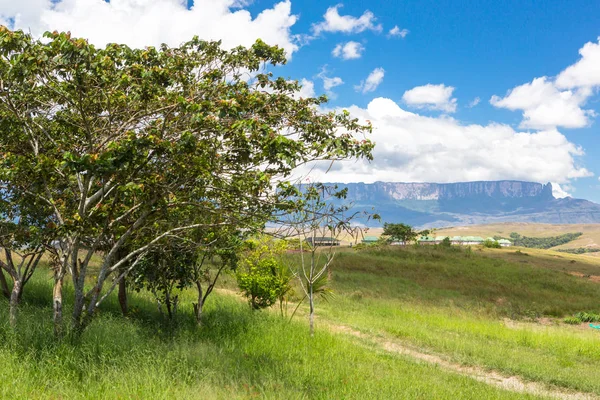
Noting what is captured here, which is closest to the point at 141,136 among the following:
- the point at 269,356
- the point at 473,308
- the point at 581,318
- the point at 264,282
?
the point at 269,356

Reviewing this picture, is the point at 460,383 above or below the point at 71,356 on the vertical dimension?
below

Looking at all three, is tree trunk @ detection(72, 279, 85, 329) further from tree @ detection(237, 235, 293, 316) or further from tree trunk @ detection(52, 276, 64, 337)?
tree @ detection(237, 235, 293, 316)

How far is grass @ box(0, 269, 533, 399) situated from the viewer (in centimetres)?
635

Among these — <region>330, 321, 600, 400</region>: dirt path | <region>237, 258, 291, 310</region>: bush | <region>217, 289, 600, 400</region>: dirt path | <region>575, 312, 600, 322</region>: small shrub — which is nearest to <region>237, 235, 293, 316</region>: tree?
<region>237, 258, 291, 310</region>: bush

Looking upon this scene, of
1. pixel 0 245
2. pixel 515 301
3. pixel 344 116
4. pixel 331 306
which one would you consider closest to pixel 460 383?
pixel 344 116

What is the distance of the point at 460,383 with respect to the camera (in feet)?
30.9

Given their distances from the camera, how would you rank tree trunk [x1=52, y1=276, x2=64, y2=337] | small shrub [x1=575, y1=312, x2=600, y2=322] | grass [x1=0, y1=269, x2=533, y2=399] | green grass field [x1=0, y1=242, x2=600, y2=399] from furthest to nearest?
1. small shrub [x1=575, y1=312, x2=600, y2=322]
2. tree trunk [x1=52, y1=276, x2=64, y2=337]
3. green grass field [x1=0, y1=242, x2=600, y2=399]
4. grass [x1=0, y1=269, x2=533, y2=399]

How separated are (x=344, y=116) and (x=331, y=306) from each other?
16650mm

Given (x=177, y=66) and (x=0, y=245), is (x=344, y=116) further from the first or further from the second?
(x=0, y=245)

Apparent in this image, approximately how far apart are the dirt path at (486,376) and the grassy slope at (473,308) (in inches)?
16.8

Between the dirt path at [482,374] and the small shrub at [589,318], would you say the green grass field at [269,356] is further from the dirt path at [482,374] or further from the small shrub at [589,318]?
the small shrub at [589,318]

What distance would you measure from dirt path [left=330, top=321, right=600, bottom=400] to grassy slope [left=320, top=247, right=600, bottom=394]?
0.43 meters

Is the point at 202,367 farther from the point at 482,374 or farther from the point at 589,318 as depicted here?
the point at 589,318

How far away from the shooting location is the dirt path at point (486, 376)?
33.0 ft
